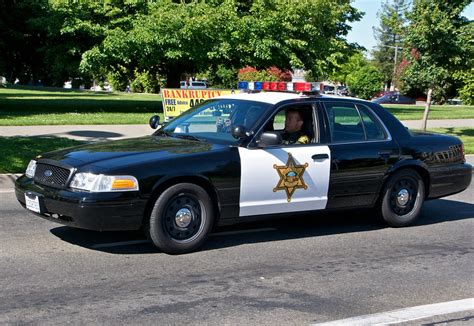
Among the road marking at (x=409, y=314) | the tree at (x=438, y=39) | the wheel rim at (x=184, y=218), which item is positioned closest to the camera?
the road marking at (x=409, y=314)

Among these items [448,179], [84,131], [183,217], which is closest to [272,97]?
[183,217]

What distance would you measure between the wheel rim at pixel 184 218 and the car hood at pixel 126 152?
460 mm

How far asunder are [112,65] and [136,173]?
22.0 meters

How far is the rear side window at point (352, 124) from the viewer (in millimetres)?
7262

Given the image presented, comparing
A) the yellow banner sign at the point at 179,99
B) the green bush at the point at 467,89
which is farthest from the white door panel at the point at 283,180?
the green bush at the point at 467,89

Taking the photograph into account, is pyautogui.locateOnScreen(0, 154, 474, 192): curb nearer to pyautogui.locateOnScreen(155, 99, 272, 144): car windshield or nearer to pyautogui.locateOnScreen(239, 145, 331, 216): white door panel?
pyautogui.locateOnScreen(155, 99, 272, 144): car windshield

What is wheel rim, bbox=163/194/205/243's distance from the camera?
20.0 feet

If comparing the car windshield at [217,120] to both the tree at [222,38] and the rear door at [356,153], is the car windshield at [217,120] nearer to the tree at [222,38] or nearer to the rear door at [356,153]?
the rear door at [356,153]

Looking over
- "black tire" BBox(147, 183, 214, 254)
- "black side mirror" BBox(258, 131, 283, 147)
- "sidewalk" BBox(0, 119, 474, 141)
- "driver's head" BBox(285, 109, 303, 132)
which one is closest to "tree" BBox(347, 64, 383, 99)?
"sidewalk" BBox(0, 119, 474, 141)

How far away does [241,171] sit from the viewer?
6.40m

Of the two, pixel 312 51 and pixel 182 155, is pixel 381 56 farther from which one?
pixel 182 155

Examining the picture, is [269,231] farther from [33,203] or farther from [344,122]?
[33,203]

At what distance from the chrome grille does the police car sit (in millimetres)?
10

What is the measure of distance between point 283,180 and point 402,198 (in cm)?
196
